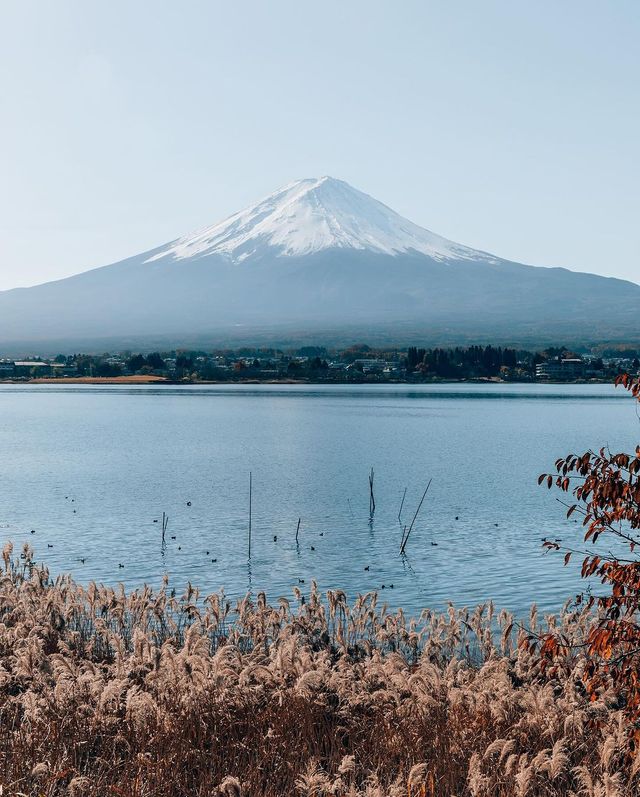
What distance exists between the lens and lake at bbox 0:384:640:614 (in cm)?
2872

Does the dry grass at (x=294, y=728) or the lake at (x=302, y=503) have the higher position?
the dry grass at (x=294, y=728)

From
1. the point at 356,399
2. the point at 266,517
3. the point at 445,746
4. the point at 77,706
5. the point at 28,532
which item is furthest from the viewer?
the point at 356,399

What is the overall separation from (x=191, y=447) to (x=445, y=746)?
6514 centimetres

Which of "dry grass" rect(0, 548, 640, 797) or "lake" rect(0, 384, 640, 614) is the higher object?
"dry grass" rect(0, 548, 640, 797)

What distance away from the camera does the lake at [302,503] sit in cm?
2872

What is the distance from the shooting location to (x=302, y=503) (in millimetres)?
45750

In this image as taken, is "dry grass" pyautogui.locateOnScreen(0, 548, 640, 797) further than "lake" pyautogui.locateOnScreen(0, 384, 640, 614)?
No

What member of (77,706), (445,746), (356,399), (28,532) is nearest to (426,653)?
(445,746)

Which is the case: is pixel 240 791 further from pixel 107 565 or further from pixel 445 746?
pixel 107 565

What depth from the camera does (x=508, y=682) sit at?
1381 cm

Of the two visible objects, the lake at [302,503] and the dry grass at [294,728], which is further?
the lake at [302,503]

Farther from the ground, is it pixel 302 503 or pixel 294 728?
pixel 294 728

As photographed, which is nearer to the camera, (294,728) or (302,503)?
(294,728)

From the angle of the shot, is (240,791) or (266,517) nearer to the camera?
(240,791)
